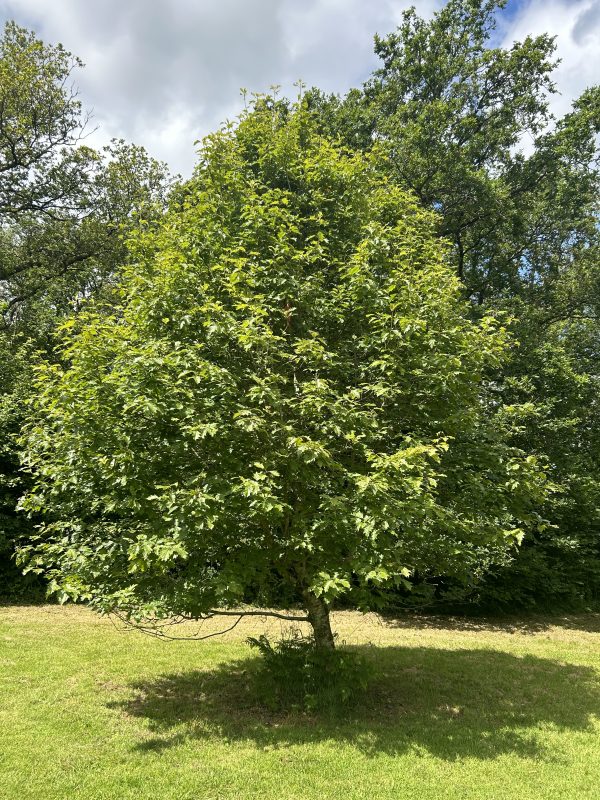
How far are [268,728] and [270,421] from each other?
11.3 ft

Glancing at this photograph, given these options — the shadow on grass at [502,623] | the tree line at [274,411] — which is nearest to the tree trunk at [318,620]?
the tree line at [274,411]

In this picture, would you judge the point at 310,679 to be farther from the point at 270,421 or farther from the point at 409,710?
the point at 270,421

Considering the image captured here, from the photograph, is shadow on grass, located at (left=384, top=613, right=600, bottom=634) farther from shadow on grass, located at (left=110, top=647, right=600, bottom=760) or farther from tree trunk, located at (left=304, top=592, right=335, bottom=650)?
tree trunk, located at (left=304, top=592, right=335, bottom=650)

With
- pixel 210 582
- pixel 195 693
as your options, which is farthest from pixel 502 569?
pixel 210 582

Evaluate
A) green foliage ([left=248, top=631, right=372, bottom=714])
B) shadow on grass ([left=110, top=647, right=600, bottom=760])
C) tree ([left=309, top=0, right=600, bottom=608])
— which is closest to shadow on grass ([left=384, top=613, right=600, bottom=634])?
tree ([left=309, top=0, right=600, bottom=608])

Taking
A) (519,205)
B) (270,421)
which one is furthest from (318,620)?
(519,205)

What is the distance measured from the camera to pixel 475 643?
11.8 m

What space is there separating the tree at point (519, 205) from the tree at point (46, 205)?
767cm

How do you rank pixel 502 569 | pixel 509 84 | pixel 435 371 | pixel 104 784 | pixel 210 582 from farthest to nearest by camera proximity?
pixel 509 84 → pixel 502 569 → pixel 435 371 → pixel 210 582 → pixel 104 784

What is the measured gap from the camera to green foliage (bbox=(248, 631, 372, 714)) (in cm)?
672

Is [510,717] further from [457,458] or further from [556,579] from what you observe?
[556,579]

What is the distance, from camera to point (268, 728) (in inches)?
248

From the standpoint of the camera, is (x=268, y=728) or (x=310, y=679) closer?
(x=268, y=728)

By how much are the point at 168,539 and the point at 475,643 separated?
8.91 meters
